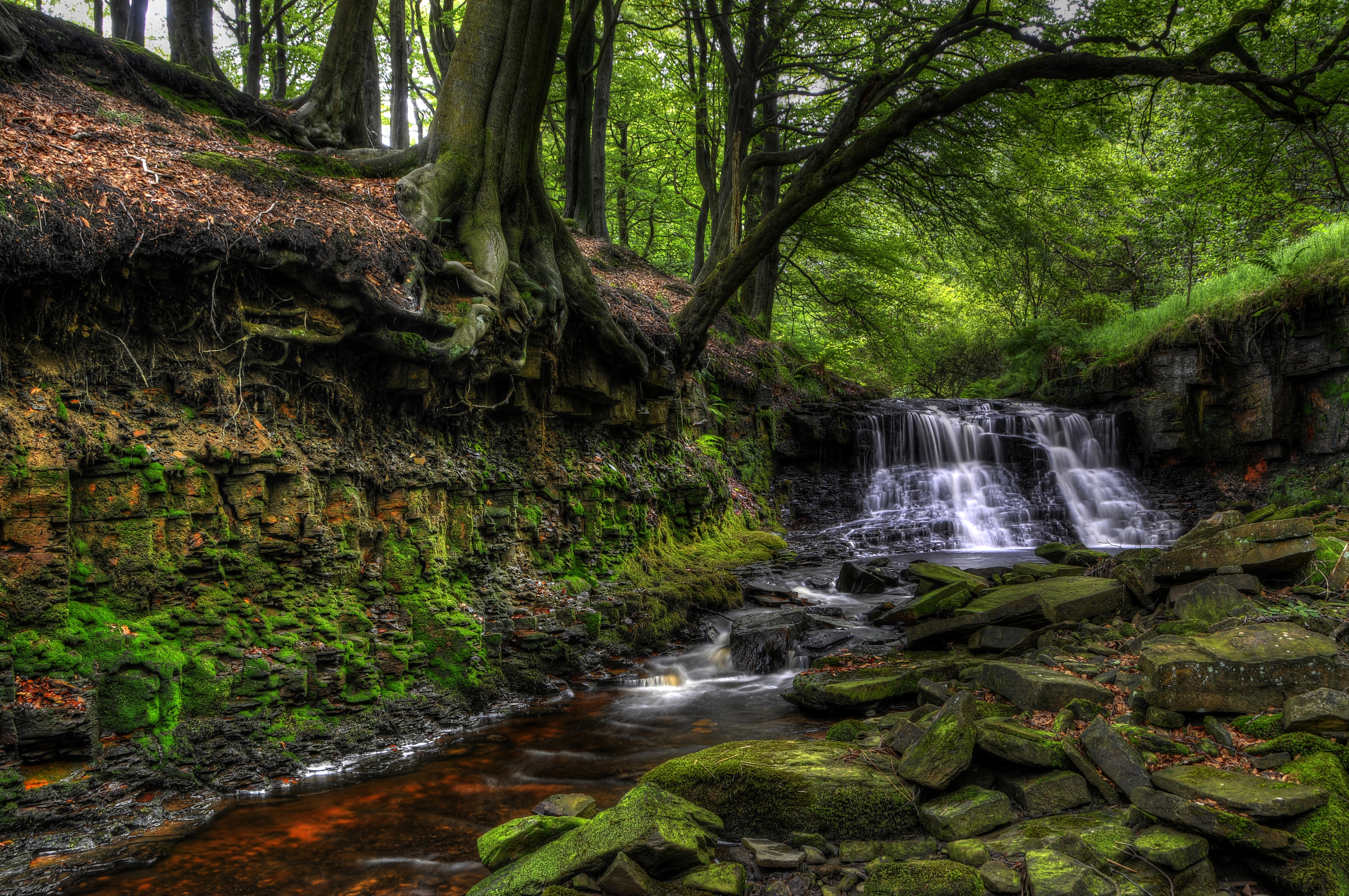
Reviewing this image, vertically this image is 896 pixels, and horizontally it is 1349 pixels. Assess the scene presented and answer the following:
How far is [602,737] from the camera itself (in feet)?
17.9

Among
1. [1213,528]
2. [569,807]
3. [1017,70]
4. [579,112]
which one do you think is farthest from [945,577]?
[579,112]

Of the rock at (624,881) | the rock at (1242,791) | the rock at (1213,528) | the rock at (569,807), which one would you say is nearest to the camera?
the rock at (1242,791)

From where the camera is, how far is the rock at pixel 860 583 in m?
9.84

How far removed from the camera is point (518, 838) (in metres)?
3.38

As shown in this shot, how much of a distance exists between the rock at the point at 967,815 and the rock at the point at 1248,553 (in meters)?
3.39

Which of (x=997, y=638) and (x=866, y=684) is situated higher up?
(x=997, y=638)

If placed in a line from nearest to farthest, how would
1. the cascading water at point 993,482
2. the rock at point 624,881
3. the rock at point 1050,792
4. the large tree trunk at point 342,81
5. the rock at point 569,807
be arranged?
the rock at point 624,881 < the rock at point 1050,792 < the rock at point 569,807 < the large tree trunk at point 342,81 < the cascading water at point 993,482

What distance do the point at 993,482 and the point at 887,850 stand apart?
1358 cm

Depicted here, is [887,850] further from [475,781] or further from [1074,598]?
[1074,598]

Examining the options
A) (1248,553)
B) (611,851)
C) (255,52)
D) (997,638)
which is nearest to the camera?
(611,851)

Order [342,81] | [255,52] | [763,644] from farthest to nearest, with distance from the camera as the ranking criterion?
1. [255,52]
2. [342,81]
3. [763,644]

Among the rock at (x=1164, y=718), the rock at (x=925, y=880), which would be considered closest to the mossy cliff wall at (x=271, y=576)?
the rock at (x=925, y=880)

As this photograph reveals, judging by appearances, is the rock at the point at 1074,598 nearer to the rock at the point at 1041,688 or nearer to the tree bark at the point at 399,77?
the rock at the point at 1041,688

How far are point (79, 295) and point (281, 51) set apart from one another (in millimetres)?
14881
